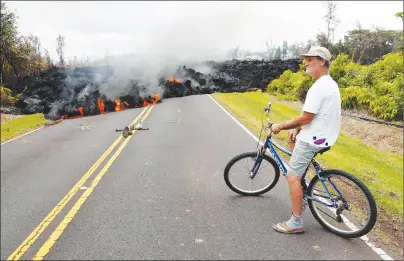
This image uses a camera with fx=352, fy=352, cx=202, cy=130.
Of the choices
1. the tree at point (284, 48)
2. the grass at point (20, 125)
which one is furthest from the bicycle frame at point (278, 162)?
the tree at point (284, 48)

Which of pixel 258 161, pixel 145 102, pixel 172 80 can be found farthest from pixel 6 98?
pixel 258 161

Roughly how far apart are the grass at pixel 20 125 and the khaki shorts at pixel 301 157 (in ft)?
40.5

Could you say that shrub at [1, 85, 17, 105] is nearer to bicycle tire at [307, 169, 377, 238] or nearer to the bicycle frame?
the bicycle frame

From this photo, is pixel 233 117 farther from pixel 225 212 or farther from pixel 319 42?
pixel 319 42

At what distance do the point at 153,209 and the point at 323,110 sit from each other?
10.1ft

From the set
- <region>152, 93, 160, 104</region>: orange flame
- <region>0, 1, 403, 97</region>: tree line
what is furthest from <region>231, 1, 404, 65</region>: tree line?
<region>152, 93, 160, 104</region>: orange flame

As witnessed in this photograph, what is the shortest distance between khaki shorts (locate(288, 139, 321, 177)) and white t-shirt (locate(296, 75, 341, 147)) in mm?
83

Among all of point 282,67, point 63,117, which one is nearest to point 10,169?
point 63,117

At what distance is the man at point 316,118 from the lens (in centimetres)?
437

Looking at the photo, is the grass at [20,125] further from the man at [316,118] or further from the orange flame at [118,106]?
the man at [316,118]

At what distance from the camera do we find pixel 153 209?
573cm

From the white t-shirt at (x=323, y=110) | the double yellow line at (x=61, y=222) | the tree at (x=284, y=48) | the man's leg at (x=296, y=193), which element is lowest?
the double yellow line at (x=61, y=222)

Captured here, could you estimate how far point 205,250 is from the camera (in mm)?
4383

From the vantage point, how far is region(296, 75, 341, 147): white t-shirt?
4.36 meters
